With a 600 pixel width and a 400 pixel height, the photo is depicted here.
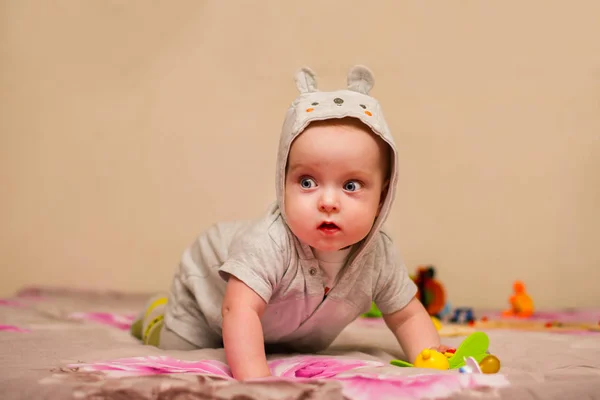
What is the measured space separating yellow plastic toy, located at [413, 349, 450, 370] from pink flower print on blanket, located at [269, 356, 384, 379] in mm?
60

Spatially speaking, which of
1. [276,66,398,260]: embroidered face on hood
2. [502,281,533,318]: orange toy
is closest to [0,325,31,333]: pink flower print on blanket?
[276,66,398,260]: embroidered face on hood

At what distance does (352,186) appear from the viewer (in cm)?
96

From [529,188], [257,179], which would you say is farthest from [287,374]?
[529,188]

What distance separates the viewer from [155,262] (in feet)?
7.49

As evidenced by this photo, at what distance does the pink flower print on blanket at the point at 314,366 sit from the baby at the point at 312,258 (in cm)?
6

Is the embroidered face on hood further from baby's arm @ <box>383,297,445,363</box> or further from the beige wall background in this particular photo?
the beige wall background

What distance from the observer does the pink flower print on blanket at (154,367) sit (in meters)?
0.85

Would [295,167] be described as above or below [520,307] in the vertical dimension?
above

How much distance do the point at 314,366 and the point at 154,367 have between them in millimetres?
234

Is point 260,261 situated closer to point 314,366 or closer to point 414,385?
point 314,366

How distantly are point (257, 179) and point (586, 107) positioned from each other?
113 cm

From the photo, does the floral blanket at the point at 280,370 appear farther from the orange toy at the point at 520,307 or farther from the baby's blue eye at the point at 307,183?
the orange toy at the point at 520,307

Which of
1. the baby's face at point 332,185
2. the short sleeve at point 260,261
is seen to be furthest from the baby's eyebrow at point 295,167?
the short sleeve at point 260,261

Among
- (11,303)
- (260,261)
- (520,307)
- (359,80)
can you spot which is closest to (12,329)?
(11,303)
